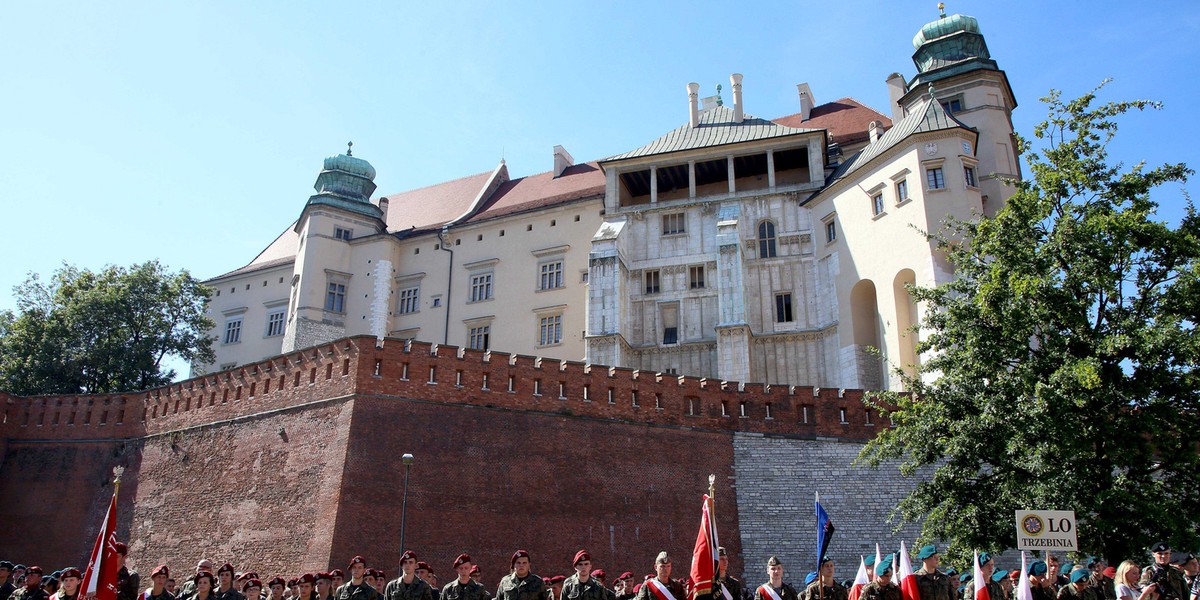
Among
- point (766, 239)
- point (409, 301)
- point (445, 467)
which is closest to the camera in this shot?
point (445, 467)

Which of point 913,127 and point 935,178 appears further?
point 913,127

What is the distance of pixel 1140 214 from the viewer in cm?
1872

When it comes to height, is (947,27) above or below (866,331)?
above

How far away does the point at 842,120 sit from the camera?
4525 centimetres

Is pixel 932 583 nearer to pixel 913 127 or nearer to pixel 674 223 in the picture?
pixel 913 127

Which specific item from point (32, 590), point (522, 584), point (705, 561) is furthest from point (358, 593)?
point (32, 590)

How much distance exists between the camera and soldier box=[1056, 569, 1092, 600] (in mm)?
13570

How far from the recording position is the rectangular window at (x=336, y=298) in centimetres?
4747

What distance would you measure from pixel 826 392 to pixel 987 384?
27.7 ft

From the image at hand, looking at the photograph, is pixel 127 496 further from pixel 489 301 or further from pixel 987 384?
pixel 987 384

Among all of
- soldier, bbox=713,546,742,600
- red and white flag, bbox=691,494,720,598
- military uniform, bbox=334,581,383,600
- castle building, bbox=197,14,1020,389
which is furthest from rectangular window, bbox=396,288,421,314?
red and white flag, bbox=691,494,720,598

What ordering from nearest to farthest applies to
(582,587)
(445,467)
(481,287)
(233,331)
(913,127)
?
(582,587), (445,467), (913,127), (481,287), (233,331)

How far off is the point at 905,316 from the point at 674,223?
12.2 metres

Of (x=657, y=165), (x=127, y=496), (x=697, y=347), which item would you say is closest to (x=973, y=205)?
(x=697, y=347)
